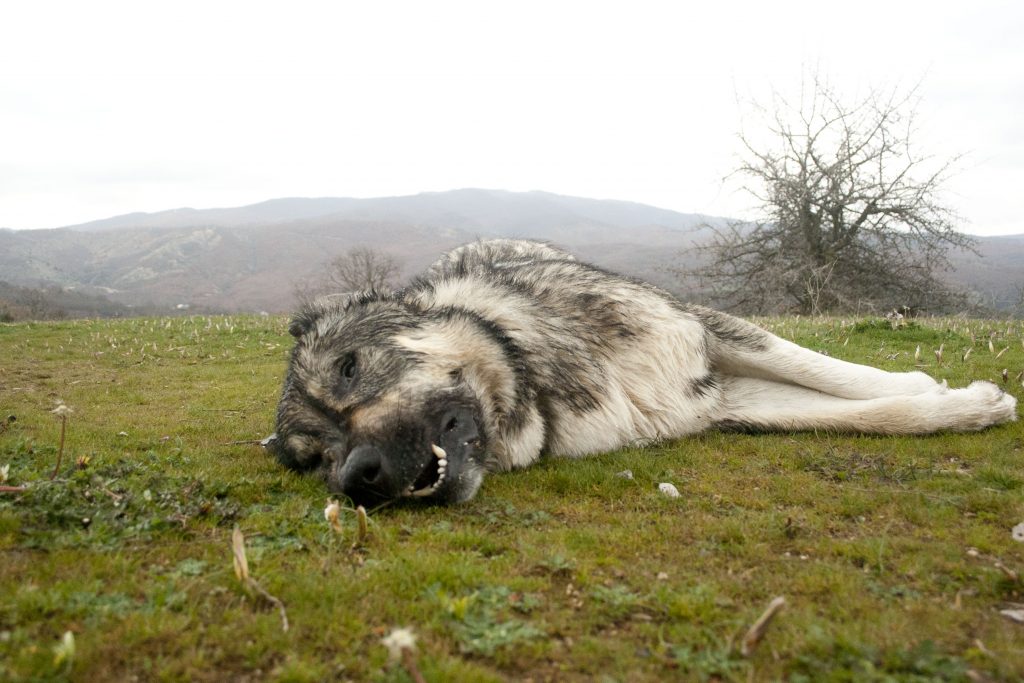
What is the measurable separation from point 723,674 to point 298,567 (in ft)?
5.39

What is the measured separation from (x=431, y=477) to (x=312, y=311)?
164 cm

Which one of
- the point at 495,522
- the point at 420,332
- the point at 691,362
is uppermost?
the point at 420,332

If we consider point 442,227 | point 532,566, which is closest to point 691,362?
point 532,566

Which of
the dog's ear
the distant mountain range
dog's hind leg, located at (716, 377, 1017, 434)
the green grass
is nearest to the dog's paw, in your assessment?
dog's hind leg, located at (716, 377, 1017, 434)

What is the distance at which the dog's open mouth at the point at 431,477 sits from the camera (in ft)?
11.1

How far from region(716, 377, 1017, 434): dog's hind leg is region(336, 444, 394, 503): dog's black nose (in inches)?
115

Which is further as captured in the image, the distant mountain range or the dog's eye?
the distant mountain range

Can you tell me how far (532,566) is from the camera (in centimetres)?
270

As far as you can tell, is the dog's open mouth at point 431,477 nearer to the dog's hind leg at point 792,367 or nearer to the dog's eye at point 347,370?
the dog's eye at point 347,370

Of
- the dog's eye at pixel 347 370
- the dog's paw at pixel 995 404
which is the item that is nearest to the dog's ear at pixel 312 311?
the dog's eye at pixel 347 370

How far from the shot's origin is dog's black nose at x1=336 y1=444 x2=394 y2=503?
3.20 meters

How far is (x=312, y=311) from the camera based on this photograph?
14.6 feet

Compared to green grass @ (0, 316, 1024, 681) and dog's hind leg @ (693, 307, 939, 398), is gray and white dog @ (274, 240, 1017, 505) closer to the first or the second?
dog's hind leg @ (693, 307, 939, 398)

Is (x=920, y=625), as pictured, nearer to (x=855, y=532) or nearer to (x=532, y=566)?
(x=855, y=532)
